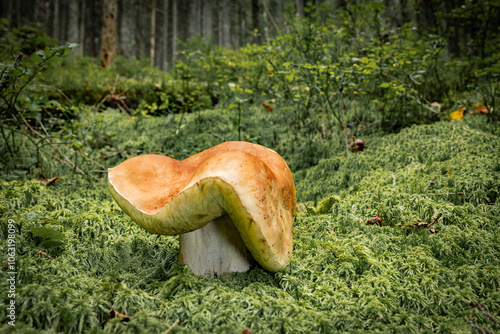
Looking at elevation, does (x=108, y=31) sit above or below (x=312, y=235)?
above

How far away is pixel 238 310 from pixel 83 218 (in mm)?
1695

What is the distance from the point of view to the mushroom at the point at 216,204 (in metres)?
1.52

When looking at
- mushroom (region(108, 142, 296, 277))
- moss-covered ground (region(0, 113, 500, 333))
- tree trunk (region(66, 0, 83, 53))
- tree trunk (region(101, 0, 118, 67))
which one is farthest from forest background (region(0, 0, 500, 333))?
tree trunk (region(66, 0, 83, 53))

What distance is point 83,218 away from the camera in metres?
2.45

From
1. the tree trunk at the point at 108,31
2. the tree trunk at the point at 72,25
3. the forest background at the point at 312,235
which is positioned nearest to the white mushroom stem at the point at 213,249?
the forest background at the point at 312,235

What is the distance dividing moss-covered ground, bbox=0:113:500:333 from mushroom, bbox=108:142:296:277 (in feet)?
0.50

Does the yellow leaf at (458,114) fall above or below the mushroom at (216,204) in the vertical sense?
above

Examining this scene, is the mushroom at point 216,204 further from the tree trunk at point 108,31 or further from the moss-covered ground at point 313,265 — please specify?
the tree trunk at point 108,31

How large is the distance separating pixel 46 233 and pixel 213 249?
1113mm

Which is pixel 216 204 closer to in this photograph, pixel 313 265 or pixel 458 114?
pixel 313 265

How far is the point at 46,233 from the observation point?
1.89 metres

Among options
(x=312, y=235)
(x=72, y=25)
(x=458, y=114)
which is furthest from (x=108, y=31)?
(x=312, y=235)

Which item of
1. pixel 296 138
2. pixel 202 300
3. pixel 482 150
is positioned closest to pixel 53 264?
pixel 202 300

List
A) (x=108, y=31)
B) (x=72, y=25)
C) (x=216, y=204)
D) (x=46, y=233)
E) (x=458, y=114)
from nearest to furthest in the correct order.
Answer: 1. (x=216, y=204)
2. (x=46, y=233)
3. (x=458, y=114)
4. (x=108, y=31)
5. (x=72, y=25)
